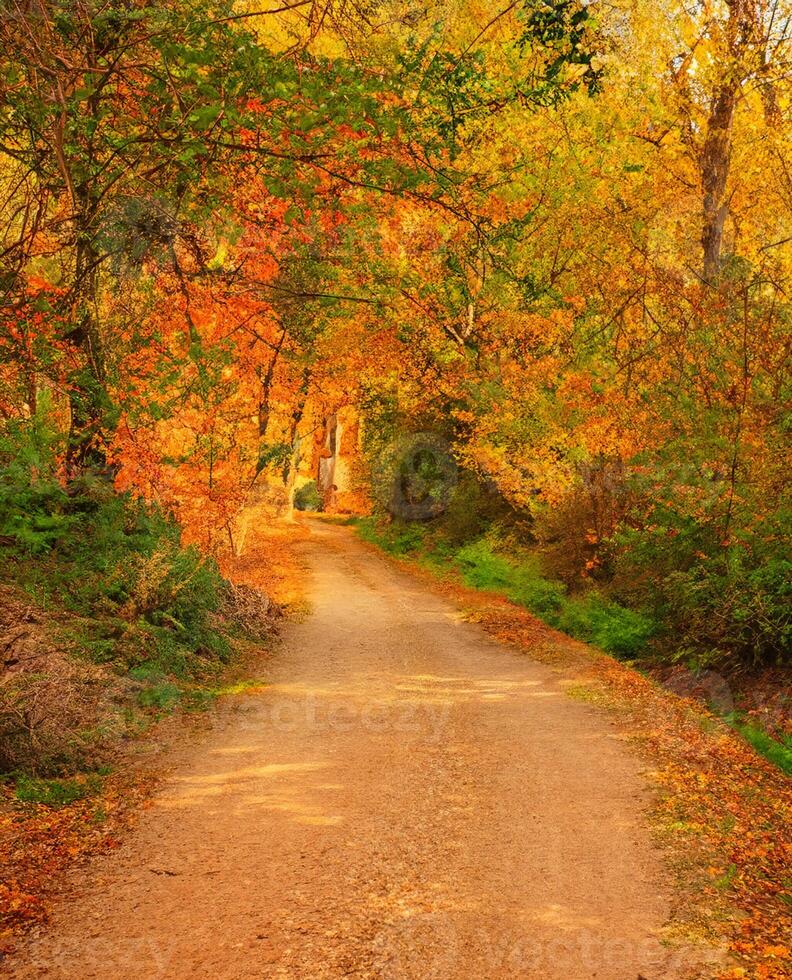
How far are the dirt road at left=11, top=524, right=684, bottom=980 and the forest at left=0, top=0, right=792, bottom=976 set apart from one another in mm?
1561

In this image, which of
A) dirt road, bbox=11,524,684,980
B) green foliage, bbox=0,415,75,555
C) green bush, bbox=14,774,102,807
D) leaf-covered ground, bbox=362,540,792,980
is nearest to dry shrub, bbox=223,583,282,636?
dirt road, bbox=11,524,684,980

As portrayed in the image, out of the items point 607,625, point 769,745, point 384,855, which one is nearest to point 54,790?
point 384,855

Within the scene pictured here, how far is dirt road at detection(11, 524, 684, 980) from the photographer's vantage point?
4.84 m

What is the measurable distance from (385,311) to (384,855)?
13.6 metres

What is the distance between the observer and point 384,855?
6.15 meters

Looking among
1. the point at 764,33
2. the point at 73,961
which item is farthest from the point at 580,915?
the point at 764,33

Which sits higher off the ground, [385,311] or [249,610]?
[385,311]

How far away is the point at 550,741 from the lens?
29.4 feet

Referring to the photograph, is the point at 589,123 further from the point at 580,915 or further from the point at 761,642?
the point at 580,915

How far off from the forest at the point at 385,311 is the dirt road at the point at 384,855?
5.12ft

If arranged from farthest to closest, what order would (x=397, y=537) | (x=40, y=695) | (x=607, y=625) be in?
(x=397, y=537), (x=607, y=625), (x=40, y=695)

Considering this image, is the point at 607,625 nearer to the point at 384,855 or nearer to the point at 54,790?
the point at 384,855

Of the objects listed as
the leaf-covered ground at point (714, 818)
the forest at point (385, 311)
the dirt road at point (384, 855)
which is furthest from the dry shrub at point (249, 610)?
the leaf-covered ground at point (714, 818)

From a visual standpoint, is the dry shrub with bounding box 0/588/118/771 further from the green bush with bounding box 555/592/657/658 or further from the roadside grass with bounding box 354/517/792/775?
the green bush with bounding box 555/592/657/658
